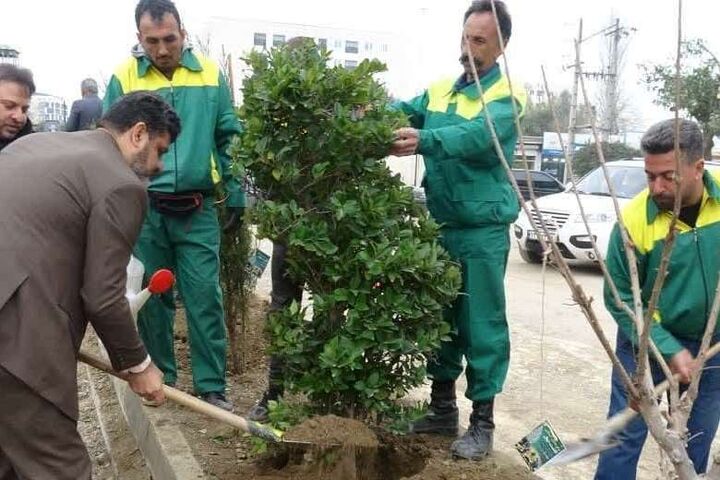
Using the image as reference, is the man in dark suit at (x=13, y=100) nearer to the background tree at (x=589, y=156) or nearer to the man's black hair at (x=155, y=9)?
the man's black hair at (x=155, y=9)

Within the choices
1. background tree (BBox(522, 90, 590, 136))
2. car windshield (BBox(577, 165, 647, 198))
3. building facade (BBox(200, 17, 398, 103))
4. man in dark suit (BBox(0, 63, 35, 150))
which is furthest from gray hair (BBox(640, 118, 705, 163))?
building facade (BBox(200, 17, 398, 103))

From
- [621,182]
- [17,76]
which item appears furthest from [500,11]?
[621,182]

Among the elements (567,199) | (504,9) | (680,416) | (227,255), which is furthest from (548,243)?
(567,199)

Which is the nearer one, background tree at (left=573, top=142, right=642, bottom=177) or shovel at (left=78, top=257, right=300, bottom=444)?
shovel at (left=78, top=257, right=300, bottom=444)

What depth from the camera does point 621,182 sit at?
1126cm

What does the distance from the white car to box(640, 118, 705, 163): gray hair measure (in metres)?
7.57

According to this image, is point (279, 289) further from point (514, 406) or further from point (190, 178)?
point (514, 406)

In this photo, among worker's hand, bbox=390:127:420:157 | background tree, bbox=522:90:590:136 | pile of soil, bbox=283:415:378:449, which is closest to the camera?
background tree, bbox=522:90:590:136

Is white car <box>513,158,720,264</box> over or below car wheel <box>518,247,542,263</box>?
over

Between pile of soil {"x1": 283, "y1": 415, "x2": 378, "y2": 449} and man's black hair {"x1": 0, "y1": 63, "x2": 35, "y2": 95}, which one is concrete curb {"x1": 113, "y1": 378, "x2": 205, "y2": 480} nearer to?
pile of soil {"x1": 283, "y1": 415, "x2": 378, "y2": 449}

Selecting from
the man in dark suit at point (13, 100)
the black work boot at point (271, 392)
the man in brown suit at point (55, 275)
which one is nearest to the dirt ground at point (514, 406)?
the black work boot at point (271, 392)

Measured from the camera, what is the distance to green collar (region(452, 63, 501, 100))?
12.1 feet

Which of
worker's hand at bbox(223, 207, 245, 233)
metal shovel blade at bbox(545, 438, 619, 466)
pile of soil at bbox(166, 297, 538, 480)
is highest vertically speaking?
worker's hand at bbox(223, 207, 245, 233)

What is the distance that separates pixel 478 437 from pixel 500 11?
6.76 feet
